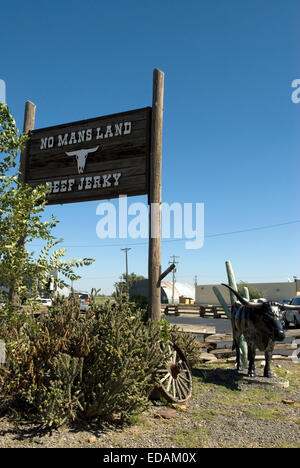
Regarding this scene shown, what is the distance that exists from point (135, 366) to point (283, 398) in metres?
3.19

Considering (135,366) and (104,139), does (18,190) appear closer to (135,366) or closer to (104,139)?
(135,366)

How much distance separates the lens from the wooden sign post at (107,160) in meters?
6.99

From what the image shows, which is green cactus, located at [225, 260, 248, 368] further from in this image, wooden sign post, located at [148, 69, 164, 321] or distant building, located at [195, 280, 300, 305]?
distant building, located at [195, 280, 300, 305]

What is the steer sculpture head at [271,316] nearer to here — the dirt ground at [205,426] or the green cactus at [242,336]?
the dirt ground at [205,426]

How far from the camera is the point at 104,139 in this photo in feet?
26.0

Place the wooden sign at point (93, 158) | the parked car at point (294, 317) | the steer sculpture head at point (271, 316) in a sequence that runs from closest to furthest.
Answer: the steer sculpture head at point (271, 316) < the wooden sign at point (93, 158) < the parked car at point (294, 317)

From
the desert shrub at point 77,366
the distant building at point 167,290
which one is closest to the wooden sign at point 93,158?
the desert shrub at point 77,366

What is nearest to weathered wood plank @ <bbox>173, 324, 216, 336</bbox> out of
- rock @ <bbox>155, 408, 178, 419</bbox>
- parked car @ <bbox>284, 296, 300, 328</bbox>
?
rock @ <bbox>155, 408, 178, 419</bbox>

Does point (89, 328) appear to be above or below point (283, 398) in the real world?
above

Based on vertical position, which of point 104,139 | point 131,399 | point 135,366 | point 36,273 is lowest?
point 131,399

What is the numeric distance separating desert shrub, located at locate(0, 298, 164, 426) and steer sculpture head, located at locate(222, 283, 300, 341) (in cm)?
280

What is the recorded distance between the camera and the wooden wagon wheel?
570cm

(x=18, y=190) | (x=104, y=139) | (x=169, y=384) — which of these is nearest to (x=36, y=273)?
(x=18, y=190)
